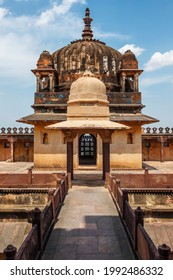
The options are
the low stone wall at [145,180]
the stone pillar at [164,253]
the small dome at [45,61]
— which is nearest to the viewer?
the stone pillar at [164,253]

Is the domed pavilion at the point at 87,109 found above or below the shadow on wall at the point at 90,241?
above

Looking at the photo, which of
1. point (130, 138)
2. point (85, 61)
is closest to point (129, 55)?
point (85, 61)

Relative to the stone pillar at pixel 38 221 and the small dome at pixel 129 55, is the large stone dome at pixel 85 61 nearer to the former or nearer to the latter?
the small dome at pixel 129 55

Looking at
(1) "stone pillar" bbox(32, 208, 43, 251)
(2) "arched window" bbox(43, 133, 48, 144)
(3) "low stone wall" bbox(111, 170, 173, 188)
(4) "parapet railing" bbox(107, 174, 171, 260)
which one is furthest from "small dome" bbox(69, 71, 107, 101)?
(1) "stone pillar" bbox(32, 208, 43, 251)

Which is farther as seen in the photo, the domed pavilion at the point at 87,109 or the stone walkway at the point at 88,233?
the domed pavilion at the point at 87,109

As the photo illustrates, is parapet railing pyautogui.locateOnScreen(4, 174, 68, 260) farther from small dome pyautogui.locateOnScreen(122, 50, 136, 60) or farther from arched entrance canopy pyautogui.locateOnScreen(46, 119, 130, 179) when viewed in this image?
small dome pyautogui.locateOnScreen(122, 50, 136, 60)

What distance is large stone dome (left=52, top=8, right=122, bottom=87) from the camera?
21.2 meters

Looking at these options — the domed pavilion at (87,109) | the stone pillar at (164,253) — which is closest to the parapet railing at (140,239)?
the stone pillar at (164,253)

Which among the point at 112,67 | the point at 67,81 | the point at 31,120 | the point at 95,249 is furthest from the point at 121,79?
the point at 95,249

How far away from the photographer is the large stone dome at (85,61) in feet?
69.5

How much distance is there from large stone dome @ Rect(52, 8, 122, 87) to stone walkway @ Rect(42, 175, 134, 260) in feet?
43.5

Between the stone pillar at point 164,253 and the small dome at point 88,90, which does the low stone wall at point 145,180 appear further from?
the stone pillar at point 164,253

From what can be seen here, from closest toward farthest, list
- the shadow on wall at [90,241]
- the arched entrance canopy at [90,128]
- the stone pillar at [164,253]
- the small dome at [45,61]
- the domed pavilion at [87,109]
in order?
the stone pillar at [164,253] → the shadow on wall at [90,241] → the arched entrance canopy at [90,128] → the domed pavilion at [87,109] → the small dome at [45,61]

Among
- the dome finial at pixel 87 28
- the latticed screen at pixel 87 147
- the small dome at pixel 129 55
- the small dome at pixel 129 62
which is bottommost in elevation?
the latticed screen at pixel 87 147
